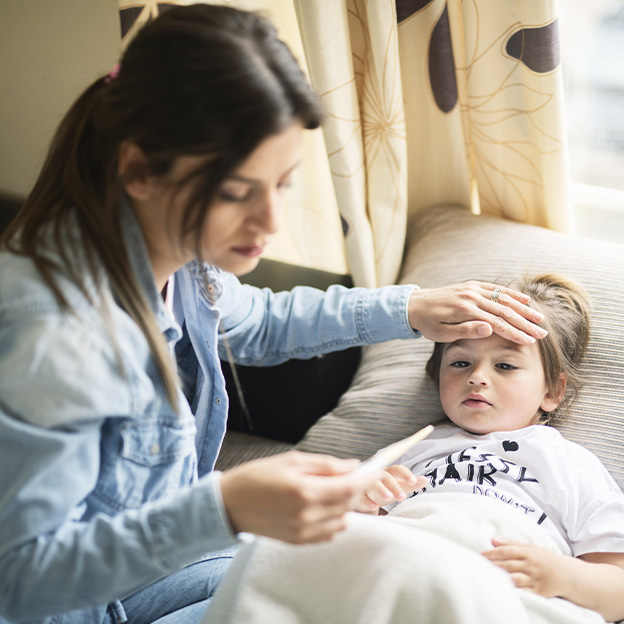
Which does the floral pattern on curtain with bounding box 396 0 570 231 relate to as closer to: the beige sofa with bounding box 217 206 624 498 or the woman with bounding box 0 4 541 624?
the beige sofa with bounding box 217 206 624 498

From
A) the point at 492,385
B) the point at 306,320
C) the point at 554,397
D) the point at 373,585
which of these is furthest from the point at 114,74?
the point at 554,397

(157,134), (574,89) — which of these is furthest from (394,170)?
(157,134)

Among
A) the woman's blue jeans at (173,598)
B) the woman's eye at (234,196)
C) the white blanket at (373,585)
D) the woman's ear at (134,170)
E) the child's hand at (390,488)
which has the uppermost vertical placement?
the woman's ear at (134,170)

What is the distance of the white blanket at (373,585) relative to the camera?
758mm

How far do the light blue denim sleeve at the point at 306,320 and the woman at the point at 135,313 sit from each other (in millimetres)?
309

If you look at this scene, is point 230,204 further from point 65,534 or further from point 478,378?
point 478,378

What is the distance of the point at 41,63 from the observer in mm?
1965

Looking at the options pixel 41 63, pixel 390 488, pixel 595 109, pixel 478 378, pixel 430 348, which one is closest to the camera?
pixel 390 488

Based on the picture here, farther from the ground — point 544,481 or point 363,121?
point 363,121

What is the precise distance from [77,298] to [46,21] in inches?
55.5

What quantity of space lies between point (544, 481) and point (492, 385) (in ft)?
0.57

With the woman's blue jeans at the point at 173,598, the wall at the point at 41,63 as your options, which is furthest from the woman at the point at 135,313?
the wall at the point at 41,63

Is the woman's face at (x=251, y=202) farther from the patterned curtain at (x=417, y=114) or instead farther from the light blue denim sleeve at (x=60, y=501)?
the patterned curtain at (x=417, y=114)

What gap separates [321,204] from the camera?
1.72 m
